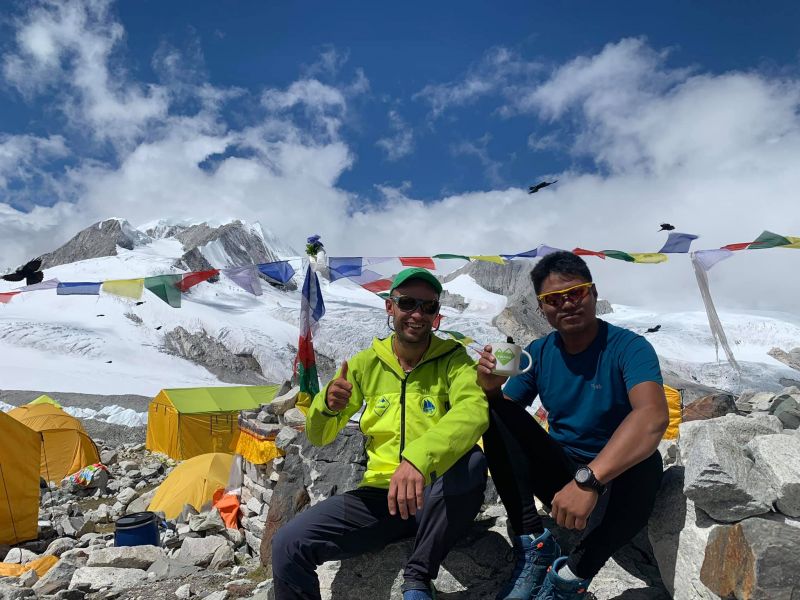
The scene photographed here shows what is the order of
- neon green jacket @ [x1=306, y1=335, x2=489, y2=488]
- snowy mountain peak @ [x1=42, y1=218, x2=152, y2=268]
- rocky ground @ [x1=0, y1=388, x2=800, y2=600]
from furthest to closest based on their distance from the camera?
snowy mountain peak @ [x1=42, y1=218, x2=152, y2=268]
neon green jacket @ [x1=306, y1=335, x2=489, y2=488]
rocky ground @ [x1=0, y1=388, x2=800, y2=600]

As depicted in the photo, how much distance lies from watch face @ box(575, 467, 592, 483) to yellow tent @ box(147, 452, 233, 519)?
350 inches

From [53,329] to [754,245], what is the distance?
4366 cm

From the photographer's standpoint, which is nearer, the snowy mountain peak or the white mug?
the white mug

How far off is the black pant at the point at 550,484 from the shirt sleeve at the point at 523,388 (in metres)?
0.18

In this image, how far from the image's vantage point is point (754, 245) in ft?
23.2

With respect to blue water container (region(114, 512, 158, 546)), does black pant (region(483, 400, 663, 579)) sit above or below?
above

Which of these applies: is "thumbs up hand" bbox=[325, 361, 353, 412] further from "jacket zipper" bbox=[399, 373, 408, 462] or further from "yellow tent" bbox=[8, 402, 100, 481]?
"yellow tent" bbox=[8, 402, 100, 481]

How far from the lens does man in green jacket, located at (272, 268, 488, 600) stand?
2.26 m

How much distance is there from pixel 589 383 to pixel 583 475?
531 millimetres

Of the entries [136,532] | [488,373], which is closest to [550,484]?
[488,373]

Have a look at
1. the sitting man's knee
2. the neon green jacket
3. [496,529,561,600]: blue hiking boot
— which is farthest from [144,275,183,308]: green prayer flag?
[496,529,561,600]: blue hiking boot

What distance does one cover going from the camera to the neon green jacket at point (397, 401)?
2508 mm

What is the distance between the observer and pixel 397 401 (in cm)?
266

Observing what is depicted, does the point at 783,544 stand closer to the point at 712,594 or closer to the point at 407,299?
the point at 712,594
